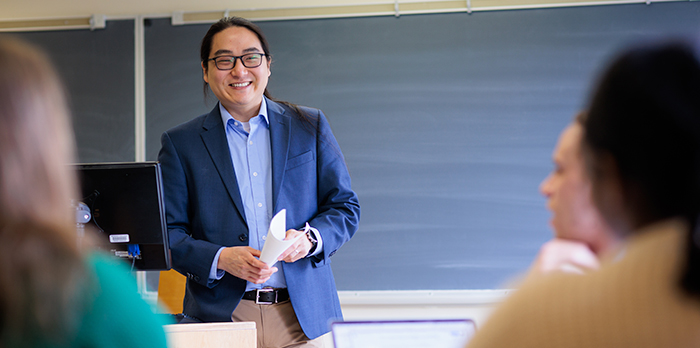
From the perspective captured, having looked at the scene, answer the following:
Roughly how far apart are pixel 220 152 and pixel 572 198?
1.41 meters

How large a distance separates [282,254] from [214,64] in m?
0.73

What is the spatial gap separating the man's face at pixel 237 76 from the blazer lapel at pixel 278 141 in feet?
0.23

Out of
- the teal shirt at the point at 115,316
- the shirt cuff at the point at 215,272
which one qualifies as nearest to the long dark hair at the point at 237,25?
the shirt cuff at the point at 215,272

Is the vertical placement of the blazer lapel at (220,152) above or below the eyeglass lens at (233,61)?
below

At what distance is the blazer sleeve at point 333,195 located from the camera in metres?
1.80

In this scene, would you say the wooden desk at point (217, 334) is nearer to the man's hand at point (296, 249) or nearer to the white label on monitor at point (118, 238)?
the man's hand at point (296, 249)

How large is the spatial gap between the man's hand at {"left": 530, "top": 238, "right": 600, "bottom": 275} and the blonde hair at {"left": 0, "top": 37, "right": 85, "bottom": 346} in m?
0.51

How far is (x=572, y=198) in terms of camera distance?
1.93 ft

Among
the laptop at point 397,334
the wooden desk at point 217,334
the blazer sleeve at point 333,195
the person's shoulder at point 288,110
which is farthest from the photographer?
the person's shoulder at point 288,110

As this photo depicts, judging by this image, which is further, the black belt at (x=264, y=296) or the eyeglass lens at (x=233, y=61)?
the eyeglass lens at (x=233, y=61)

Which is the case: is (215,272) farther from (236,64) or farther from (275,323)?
(236,64)

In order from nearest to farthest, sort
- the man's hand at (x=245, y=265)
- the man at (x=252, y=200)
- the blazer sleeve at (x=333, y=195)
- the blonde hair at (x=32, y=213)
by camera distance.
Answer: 1. the blonde hair at (x=32, y=213)
2. the man's hand at (x=245, y=265)
3. the man at (x=252, y=200)
4. the blazer sleeve at (x=333, y=195)

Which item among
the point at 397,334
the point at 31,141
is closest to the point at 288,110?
the point at 397,334

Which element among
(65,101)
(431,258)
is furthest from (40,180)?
(431,258)
